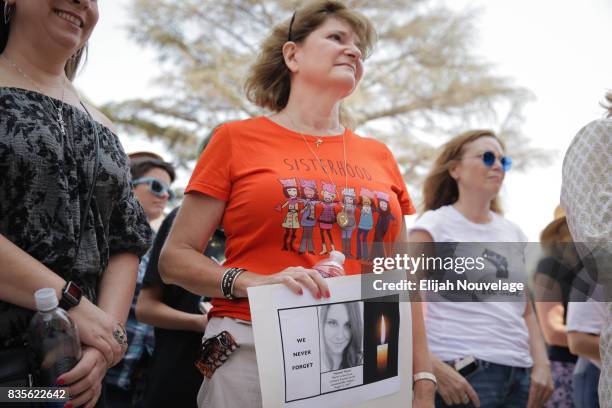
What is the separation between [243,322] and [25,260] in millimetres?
718

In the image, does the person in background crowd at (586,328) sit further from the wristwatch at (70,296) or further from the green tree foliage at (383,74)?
the green tree foliage at (383,74)

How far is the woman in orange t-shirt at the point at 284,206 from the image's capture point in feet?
6.33

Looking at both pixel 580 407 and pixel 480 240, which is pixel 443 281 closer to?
pixel 480 240

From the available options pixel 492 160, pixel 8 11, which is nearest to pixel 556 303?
pixel 492 160

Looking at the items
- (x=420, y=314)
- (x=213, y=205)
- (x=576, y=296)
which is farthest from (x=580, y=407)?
(x=213, y=205)

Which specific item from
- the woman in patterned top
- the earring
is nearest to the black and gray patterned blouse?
the woman in patterned top

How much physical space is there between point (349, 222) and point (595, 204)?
83 centimetres

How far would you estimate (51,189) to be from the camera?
5.51 feet

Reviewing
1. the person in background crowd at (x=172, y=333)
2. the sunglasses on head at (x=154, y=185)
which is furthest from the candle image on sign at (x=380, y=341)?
the sunglasses on head at (x=154, y=185)

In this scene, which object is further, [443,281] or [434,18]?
[434,18]

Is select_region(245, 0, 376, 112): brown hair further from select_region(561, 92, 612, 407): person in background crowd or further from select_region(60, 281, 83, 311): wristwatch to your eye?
select_region(60, 281, 83, 311): wristwatch

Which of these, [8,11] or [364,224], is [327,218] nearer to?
[364,224]

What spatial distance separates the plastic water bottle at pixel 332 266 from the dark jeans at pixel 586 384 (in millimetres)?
2304

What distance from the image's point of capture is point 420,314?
235 centimetres
